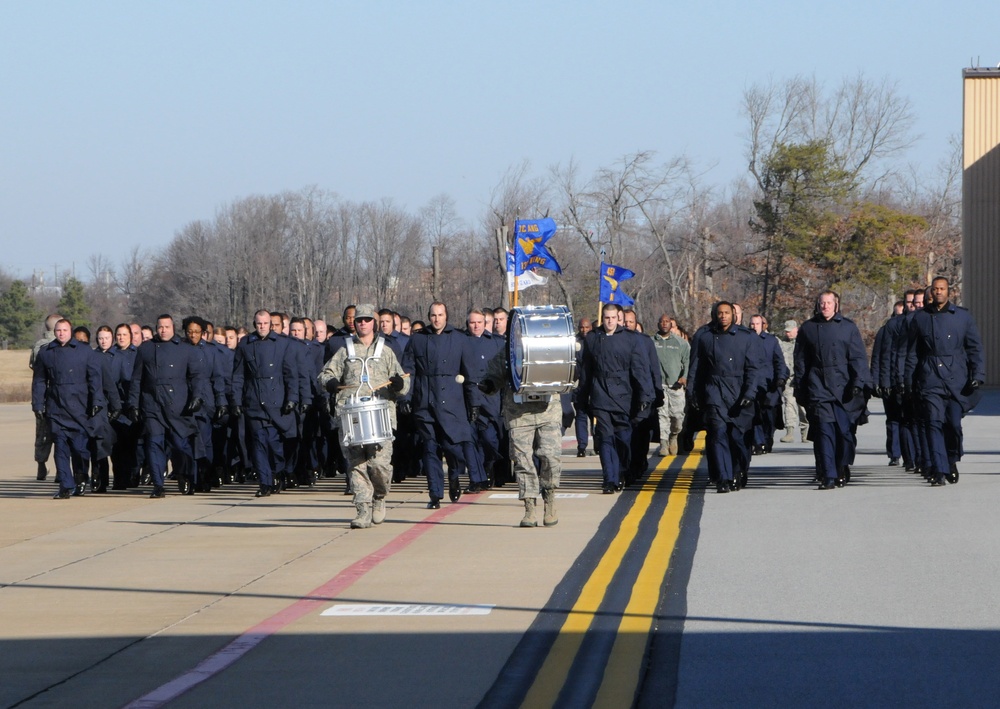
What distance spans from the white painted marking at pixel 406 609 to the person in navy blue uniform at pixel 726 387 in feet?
23.9

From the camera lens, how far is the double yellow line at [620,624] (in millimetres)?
6840

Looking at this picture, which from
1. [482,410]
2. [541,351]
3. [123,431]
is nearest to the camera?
[541,351]

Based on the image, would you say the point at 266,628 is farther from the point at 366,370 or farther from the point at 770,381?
the point at 770,381

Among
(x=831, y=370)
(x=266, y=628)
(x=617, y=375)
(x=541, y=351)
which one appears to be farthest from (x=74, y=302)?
(x=266, y=628)

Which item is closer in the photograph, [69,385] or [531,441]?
[531,441]

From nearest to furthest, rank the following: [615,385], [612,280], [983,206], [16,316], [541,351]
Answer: [541,351], [615,385], [612,280], [983,206], [16,316]

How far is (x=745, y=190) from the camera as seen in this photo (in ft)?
303

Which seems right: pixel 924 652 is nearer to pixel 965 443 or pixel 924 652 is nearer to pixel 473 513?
pixel 473 513

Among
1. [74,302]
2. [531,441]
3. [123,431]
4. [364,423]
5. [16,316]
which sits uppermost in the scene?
[74,302]

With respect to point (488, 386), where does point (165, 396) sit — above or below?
below

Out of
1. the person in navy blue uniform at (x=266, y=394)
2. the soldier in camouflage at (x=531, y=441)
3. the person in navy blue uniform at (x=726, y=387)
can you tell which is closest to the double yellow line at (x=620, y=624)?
the soldier in camouflage at (x=531, y=441)

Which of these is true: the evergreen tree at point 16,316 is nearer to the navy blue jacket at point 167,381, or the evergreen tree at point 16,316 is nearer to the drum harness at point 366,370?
the navy blue jacket at point 167,381

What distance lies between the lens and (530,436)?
43.2ft

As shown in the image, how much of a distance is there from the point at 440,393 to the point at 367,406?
274 cm
